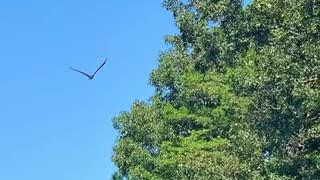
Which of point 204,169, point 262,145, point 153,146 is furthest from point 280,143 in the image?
point 153,146

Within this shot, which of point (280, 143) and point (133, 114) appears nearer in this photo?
point (280, 143)

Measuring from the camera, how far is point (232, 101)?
2909 cm

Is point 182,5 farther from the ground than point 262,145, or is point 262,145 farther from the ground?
point 182,5

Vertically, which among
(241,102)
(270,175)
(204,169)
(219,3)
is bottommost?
(270,175)

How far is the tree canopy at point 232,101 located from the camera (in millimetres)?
24016

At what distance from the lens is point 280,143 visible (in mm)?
25141

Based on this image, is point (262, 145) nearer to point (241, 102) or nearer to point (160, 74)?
point (241, 102)

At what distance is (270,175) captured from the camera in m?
24.7

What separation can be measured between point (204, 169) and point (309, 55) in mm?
5158

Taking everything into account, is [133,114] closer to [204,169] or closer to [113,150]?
[113,150]

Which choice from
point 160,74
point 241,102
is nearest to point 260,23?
point 241,102

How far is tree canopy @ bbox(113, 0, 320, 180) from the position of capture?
78.8ft

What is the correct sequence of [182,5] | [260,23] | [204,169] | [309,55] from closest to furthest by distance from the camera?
[309,55]
[204,169]
[260,23]
[182,5]

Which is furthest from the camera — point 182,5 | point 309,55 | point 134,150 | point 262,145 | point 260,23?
point 182,5
